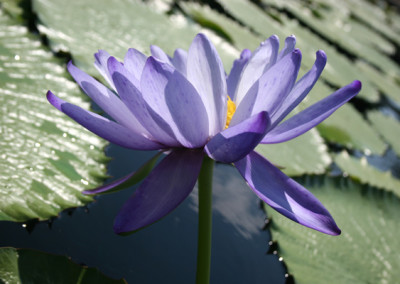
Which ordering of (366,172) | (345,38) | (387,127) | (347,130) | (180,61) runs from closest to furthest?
(180,61) < (366,172) < (347,130) < (387,127) < (345,38)

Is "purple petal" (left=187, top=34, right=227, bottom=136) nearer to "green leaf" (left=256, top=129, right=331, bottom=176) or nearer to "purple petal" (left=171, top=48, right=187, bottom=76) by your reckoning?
"purple petal" (left=171, top=48, right=187, bottom=76)

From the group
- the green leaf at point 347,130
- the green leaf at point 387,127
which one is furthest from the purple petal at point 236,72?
the green leaf at point 387,127

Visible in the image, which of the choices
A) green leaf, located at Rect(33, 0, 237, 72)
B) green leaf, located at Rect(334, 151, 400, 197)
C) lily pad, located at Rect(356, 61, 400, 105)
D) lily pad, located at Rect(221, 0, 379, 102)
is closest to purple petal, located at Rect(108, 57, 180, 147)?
green leaf, located at Rect(33, 0, 237, 72)

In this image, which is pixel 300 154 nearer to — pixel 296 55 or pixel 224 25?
pixel 296 55

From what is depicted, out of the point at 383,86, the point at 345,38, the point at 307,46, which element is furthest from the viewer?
the point at 345,38

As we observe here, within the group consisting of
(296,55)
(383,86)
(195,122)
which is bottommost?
(383,86)

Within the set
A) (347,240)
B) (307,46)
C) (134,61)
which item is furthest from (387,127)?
(134,61)
